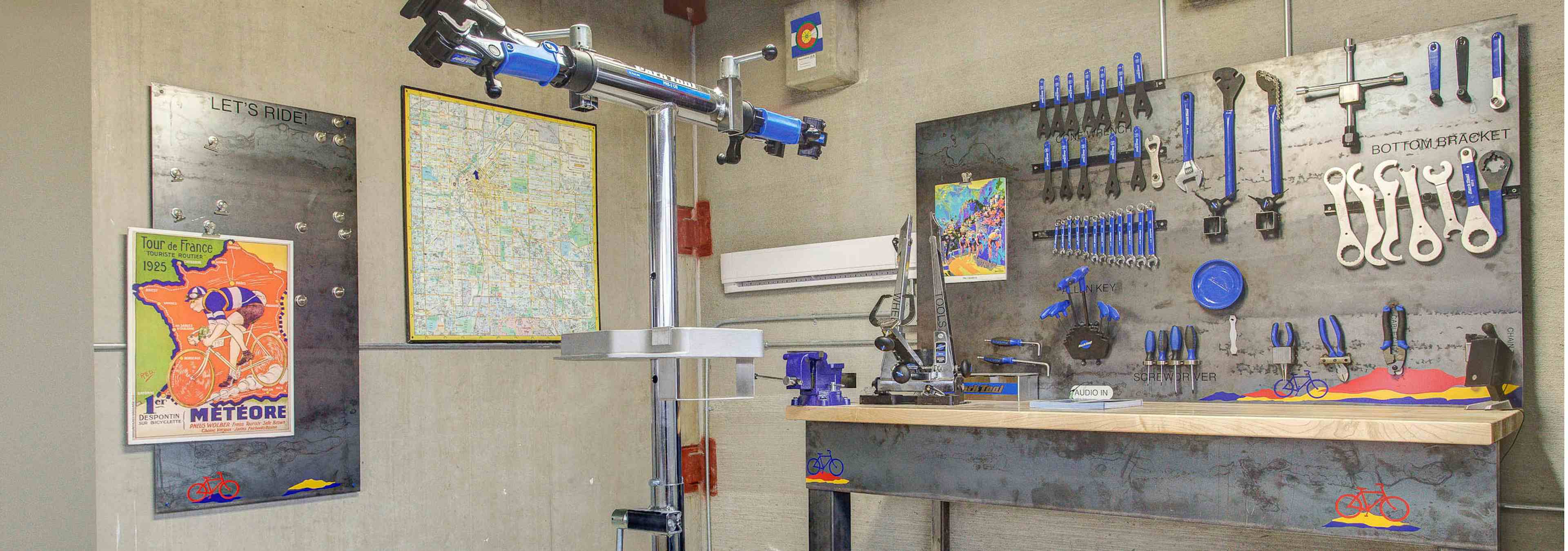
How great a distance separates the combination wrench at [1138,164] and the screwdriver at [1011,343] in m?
0.57

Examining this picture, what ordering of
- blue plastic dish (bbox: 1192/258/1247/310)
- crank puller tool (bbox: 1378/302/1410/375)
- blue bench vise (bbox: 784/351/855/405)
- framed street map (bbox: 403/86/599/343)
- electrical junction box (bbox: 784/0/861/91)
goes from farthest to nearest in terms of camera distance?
electrical junction box (bbox: 784/0/861/91)
framed street map (bbox: 403/86/599/343)
blue bench vise (bbox: 784/351/855/405)
blue plastic dish (bbox: 1192/258/1247/310)
crank puller tool (bbox: 1378/302/1410/375)

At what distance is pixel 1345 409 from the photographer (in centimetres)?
245

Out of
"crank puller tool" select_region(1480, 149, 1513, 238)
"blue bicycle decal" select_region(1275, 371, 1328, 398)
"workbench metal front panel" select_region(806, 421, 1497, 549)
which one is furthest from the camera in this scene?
"blue bicycle decal" select_region(1275, 371, 1328, 398)

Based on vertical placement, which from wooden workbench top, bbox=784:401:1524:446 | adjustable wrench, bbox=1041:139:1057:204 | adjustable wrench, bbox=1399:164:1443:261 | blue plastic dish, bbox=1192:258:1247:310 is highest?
adjustable wrench, bbox=1041:139:1057:204

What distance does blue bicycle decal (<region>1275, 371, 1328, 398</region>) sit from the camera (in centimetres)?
263

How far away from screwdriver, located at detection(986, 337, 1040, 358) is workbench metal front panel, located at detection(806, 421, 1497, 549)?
565 millimetres

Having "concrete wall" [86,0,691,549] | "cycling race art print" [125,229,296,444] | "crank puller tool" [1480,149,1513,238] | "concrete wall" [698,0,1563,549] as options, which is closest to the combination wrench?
"concrete wall" [698,0,1563,549]

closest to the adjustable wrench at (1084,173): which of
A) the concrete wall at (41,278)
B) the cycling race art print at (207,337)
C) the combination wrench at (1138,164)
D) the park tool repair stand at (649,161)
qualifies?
the combination wrench at (1138,164)

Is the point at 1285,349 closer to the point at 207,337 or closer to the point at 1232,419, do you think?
the point at 1232,419

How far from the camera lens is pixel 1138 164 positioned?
2.96 metres

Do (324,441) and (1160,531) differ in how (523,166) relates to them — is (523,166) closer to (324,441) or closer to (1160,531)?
(324,441)

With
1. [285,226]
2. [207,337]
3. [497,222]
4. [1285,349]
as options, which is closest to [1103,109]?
[1285,349]

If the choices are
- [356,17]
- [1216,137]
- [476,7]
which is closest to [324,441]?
[356,17]

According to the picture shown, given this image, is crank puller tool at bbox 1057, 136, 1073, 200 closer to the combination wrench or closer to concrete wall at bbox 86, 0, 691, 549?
the combination wrench
